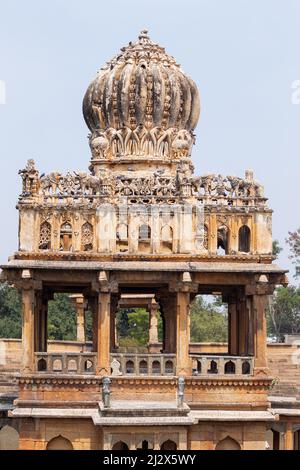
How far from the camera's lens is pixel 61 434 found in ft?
97.3

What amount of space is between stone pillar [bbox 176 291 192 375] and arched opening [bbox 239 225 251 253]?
1728 millimetres

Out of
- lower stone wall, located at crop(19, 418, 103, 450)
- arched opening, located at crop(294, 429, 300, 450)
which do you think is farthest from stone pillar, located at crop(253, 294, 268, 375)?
arched opening, located at crop(294, 429, 300, 450)

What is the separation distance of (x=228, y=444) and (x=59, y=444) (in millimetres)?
3543

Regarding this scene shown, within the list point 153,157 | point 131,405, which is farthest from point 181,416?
point 153,157

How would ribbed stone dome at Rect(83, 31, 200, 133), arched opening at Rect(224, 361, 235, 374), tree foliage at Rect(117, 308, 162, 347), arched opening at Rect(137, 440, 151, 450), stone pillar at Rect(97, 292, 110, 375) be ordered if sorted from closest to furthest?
arched opening at Rect(137, 440, 151, 450), stone pillar at Rect(97, 292, 110, 375), arched opening at Rect(224, 361, 235, 374), ribbed stone dome at Rect(83, 31, 200, 133), tree foliage at Rect(117, 308, 162, 347)

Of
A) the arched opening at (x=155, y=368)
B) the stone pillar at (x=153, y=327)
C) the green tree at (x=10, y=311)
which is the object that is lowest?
the arched opening at (x=155, y=368)

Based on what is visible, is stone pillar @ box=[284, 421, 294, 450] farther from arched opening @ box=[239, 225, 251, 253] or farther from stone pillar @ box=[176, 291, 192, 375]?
arched opening @ box=[239, 225, 251, 253]

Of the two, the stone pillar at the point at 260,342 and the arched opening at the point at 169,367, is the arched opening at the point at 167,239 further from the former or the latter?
the arched opening at the point at 169,367

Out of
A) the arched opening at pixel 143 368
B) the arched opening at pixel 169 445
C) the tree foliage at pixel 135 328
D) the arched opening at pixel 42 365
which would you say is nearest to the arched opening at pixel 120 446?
the arched opening at pixel 169 445

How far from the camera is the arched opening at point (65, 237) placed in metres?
30.8

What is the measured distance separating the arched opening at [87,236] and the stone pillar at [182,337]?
2183 mm

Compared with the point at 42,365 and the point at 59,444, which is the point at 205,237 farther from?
the point at 59,444

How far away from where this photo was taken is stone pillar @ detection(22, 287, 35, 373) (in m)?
29.9

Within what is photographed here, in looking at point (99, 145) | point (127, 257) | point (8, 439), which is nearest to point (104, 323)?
point (127, 257)
